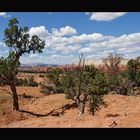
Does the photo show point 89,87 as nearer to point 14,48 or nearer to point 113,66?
point 14,48

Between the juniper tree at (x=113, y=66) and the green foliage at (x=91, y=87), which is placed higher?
the juniper tree at (x=113, y=66)

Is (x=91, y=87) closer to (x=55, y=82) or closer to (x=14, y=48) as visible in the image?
(x=14, y=48)

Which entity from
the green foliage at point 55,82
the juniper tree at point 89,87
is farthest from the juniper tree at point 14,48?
the green foliage at point 55,82

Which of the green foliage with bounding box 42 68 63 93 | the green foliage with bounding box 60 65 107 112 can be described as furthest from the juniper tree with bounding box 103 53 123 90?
the green foliage with bounding box 60 65 107 112

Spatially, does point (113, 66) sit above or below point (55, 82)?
above

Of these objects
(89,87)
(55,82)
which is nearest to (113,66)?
(55,82)

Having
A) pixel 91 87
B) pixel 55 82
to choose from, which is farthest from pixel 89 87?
pixel 55 82

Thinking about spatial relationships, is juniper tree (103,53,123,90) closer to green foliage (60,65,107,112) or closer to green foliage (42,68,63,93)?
green foliage (42,68,63,93)

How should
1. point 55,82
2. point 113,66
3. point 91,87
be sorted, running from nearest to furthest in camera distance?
point 91,87 < point 55,82 < point 113,66

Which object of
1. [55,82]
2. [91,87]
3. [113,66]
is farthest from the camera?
[113,66]

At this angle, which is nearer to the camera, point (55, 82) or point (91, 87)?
point (91, 87)

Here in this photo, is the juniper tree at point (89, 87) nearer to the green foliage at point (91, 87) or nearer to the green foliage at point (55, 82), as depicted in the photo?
the green foliage at point (91, 87)
